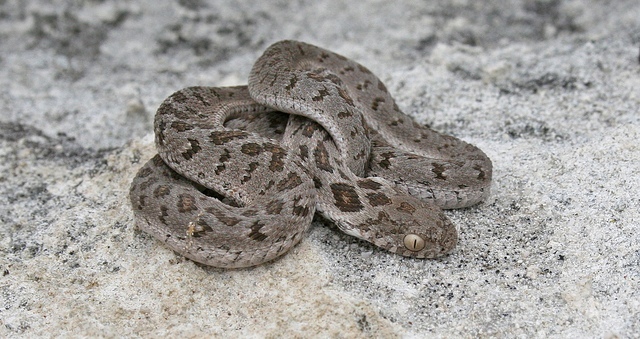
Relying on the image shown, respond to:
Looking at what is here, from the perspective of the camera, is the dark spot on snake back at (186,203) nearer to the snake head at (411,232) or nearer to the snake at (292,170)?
the snake at (292,170)

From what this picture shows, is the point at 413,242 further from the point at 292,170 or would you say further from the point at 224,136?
the point at 224,136

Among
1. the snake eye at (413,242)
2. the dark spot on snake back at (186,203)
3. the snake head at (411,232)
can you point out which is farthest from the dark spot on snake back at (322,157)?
the dark spot on snake back at (186,203)

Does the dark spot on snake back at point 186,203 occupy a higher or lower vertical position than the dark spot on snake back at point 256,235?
lower

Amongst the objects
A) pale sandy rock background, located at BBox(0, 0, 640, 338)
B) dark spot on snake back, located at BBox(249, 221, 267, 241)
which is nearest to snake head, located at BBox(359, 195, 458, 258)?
pale sandy rock background, located at BBox(0, 0, 640, 338)

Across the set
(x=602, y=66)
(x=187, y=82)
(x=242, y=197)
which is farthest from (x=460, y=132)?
(x=187, y=82)

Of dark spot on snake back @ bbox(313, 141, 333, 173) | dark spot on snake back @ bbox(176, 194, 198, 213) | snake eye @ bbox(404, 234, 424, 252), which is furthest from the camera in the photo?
dark spot on snake back @ bbox(313, 141, 333, 173)

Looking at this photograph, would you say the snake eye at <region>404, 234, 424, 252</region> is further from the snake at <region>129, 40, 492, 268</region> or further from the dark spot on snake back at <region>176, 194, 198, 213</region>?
the dark spot on snake back at <region>176, 194, 198, 213</region>

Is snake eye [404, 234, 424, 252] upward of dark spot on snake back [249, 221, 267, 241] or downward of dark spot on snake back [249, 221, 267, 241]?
upward

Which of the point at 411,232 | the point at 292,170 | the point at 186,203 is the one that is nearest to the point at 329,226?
the point at 292,170
